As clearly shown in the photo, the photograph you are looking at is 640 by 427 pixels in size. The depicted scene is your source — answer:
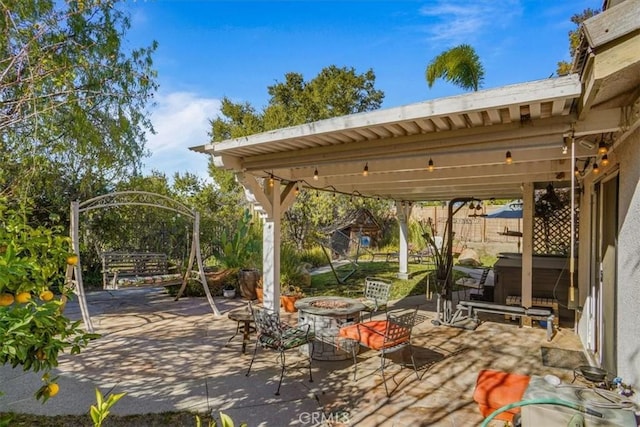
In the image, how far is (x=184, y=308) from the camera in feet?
23.6

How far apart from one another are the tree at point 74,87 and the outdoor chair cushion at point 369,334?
382 centimetres

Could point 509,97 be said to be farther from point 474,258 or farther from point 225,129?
point 225,129

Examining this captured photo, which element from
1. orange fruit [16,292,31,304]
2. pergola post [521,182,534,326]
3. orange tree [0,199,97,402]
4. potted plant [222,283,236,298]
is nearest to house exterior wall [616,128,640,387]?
pergola post [521,182,534,326]

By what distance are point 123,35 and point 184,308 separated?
4.89 m

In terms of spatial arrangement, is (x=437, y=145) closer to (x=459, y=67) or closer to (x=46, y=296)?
(x=46, y=296)

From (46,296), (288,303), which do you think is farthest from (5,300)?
Result: (288,303)

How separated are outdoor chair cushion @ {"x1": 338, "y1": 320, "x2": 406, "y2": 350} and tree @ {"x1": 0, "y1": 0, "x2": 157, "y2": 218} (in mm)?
3815

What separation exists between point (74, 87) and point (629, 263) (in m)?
6.05

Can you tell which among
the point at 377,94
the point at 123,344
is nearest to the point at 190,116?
the point at 123,344

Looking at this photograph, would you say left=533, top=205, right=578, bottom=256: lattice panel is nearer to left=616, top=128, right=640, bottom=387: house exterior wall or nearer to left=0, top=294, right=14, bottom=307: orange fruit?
→ left=616, top=128, right=640, bottom=387: house exterior wall

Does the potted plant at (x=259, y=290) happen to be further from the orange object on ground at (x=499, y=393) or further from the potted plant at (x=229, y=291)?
the orange object on ground at (x=499, y=393)

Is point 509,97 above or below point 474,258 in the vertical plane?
above

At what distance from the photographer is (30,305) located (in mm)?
1568

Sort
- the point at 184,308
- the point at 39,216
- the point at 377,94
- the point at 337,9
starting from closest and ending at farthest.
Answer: the point at 184,308, the point at 39,216, the point at 337,9, the point at 377,94
